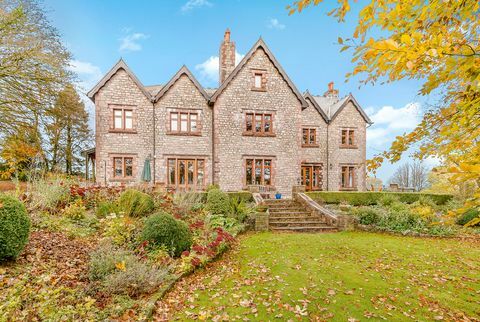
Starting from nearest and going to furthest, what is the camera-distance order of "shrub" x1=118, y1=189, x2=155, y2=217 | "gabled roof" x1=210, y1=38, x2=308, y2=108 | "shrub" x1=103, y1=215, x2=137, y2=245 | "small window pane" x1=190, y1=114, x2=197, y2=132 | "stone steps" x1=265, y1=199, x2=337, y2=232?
"shrub" x1=103, y1=215, x2=137, y2=245, "shrub" x1=118, y1=189, x2=155, y2=217, "stone steps" x1=265, y1=199, x2=337, y2=232, "gabled roof" x1=210, y1=38, x2=308, y2=108, "small window pane" x1=190, y1=114, x2=197, y2=132

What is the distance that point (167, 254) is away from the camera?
20.6 feet

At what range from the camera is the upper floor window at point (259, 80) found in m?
18.7

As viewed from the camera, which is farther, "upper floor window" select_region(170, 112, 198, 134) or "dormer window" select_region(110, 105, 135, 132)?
"upper floor window" select_region(170, 112, 198, 134)

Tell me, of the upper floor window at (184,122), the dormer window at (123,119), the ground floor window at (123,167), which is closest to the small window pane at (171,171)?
the upper floor window at (184,122)

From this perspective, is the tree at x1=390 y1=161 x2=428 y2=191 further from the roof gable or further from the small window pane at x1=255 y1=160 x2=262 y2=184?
the small window pane at x1=255 y1=160 x2=262 y2=184

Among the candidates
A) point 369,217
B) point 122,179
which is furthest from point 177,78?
point 369,217

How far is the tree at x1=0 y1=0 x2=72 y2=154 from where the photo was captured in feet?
42.7

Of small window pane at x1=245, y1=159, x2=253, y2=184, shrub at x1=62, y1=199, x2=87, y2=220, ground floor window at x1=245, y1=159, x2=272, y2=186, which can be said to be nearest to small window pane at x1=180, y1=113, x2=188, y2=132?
ground floor window at x1=245, y1=159, x2=272, y2=186

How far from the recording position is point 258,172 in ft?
61.2

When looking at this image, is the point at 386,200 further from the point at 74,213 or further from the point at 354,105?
the point at 74,213

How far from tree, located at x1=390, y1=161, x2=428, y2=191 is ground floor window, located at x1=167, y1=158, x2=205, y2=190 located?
3685cm

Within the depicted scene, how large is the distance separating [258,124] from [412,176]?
37.8 meters

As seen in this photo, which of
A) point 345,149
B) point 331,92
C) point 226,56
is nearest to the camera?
point 226,56

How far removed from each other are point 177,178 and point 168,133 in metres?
3.03
